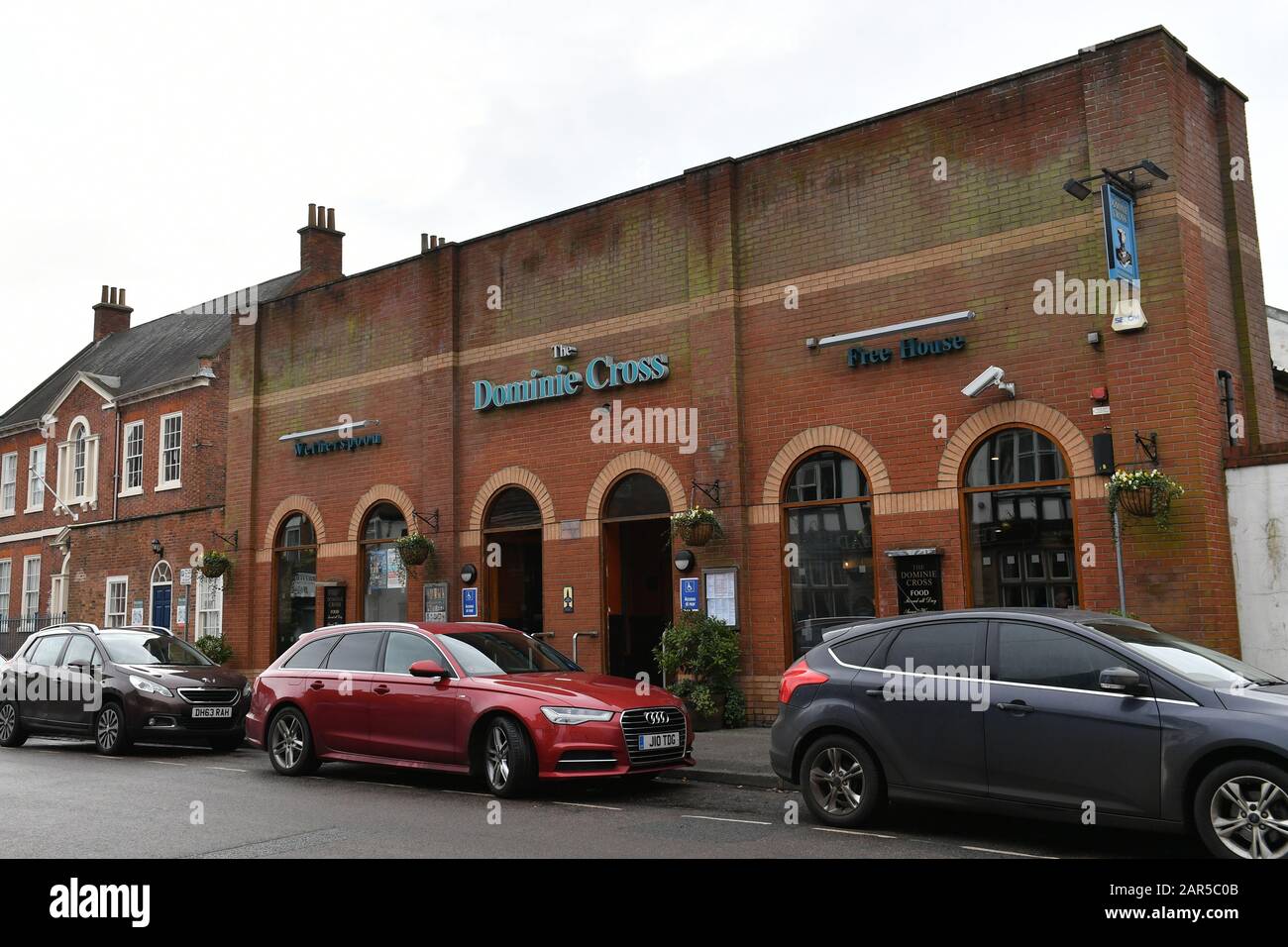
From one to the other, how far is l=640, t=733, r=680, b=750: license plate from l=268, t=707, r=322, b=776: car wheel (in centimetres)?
Answer: 380

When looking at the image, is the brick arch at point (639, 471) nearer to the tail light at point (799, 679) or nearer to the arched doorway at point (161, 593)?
the tail light at point (799, 679)

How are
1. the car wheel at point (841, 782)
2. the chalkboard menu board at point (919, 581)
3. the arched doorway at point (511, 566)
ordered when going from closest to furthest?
1. the car wheel at point (841, 782)
2. the chalkboard menu board at point (919, 581)
3. the arched doorway at point (511, 566)

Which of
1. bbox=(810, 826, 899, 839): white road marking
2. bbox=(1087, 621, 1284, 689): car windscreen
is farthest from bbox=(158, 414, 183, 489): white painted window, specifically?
bbox=(1087, 621, 1284, 689): car windscreen

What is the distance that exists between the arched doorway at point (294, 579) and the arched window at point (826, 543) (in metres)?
9.76

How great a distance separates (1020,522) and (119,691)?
1101cm

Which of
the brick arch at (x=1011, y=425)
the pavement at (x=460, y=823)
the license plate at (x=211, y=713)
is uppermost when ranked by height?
the brick arch at (x=1011, y=425)

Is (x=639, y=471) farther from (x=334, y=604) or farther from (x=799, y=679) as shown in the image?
(x=799, y=679)

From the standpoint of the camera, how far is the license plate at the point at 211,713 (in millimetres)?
13895

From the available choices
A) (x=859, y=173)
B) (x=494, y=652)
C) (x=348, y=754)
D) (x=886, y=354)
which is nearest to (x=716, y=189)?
(x=859, y=173)

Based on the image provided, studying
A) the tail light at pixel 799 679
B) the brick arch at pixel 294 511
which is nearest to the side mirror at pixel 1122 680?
the tail light at pixel 799 679

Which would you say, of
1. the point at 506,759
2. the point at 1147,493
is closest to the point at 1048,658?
the point at 1147,493

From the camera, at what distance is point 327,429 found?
20.4 m

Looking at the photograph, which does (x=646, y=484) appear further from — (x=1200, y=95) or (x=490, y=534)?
(x=1200, y=95)

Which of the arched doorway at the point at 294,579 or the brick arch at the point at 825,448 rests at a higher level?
the brick arch at the point at 825,448
